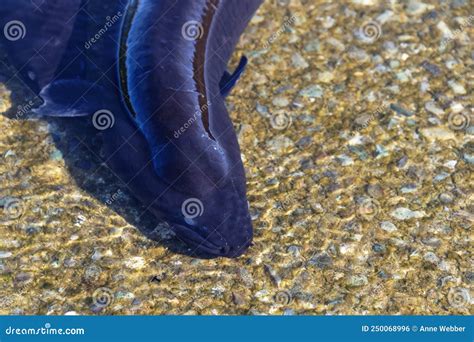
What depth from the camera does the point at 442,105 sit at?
6055 mm

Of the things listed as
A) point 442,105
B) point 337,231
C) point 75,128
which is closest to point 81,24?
point 75,128

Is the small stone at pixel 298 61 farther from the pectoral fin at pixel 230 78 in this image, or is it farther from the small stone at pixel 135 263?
the small stone at pixel 135 263

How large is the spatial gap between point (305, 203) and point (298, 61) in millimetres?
1577

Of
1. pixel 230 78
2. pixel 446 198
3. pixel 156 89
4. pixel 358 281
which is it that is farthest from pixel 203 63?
pixel 446 198

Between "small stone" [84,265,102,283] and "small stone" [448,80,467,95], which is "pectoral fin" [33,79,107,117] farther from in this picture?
"small stone" [448,80,467,95]

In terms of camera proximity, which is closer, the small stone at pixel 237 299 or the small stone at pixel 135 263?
the small stone at pixel 237 299

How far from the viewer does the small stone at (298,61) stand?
6.30m

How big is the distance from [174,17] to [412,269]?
2.49 metres

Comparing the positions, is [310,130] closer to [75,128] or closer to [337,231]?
[337,231]

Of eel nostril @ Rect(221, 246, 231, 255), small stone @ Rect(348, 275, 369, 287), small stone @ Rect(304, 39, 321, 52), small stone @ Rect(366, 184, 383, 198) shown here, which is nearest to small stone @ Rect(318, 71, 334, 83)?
small stone @ Rect(304, 39, 321, 52)

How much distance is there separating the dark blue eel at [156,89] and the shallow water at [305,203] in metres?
0.28

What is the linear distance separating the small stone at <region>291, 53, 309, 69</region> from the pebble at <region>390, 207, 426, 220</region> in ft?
5.44

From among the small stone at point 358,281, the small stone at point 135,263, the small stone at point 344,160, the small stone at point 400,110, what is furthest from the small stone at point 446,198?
the small stone at point 135,263

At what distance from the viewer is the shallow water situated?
4.79 m
